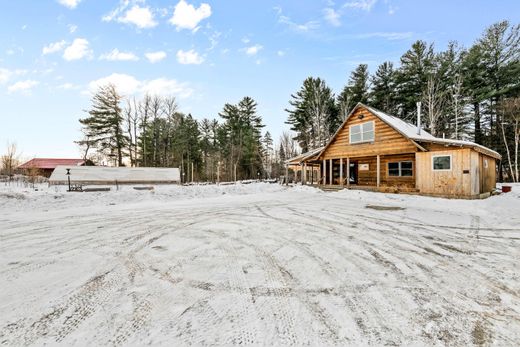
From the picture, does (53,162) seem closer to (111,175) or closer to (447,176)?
(111,175)

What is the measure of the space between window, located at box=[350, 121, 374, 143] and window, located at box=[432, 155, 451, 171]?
4.11m

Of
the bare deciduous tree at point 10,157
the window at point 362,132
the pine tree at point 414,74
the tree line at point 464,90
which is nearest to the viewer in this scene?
the window at point 362,132

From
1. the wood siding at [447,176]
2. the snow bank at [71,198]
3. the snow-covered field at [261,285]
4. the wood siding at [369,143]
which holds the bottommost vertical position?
the snow-covered field at [261,285]

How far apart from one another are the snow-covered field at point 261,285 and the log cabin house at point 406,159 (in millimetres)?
6466

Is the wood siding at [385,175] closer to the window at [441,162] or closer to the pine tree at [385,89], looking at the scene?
the window at [441,162]

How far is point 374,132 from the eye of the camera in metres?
15.3

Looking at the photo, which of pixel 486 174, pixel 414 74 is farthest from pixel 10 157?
pixel 414 74

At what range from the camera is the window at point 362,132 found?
50.9 feet

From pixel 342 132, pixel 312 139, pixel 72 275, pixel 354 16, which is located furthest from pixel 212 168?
pixel 72 275

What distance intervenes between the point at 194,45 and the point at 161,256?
13605 mm

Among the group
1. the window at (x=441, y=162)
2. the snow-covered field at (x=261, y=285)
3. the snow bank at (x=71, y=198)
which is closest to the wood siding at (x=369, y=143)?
the window at (x=441, y=162)

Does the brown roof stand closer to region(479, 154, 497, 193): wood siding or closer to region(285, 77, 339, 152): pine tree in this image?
region(285, 77, 339, 152): pine tree

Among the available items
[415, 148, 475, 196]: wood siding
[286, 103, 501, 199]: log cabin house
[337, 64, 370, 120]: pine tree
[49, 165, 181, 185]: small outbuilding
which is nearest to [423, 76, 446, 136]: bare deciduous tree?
[337, 64, 370, 120]: pine tree

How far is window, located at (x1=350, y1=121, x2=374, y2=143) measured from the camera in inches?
611
